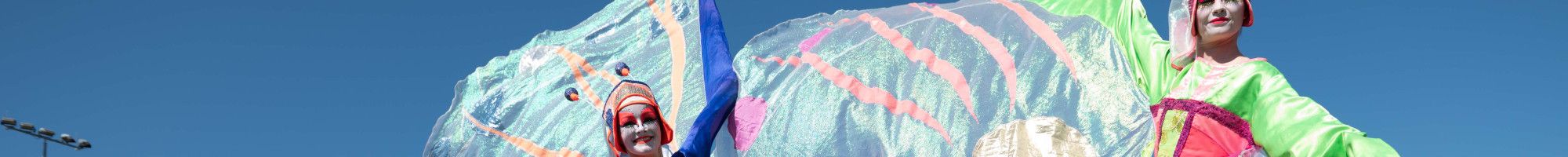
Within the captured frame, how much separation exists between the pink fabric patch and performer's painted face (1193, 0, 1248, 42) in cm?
249

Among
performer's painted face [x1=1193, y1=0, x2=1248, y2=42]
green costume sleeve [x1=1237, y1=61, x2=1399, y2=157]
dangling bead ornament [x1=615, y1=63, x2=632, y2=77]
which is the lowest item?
green costume sleeve [x1=1237, y1=61, x2=1399, y2=157]

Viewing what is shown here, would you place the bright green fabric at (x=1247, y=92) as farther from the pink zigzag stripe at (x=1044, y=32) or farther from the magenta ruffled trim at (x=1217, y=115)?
the pink zigzag stripe at (x=1044, y=32)

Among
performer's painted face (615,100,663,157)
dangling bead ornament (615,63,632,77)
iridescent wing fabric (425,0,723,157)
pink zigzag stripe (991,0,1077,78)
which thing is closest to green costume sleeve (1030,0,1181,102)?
pink zigzag stripe (991,0,1077,78)

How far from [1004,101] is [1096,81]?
0.48 m

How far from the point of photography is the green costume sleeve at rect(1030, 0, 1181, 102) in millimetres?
10297

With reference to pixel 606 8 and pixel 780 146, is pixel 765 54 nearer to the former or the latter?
pixel 780 146

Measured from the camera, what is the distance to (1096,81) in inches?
420

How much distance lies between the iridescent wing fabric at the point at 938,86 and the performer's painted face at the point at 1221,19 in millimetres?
483

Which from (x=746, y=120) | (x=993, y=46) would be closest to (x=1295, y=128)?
(x=993, y=46)

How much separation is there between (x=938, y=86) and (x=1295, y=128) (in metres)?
2.61

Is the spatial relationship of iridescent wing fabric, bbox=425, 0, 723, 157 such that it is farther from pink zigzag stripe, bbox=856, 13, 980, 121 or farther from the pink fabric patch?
pink zigzag stripe, bbox=856, 13, 980, 121

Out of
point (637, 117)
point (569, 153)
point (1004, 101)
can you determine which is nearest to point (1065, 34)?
point (1004, 101)

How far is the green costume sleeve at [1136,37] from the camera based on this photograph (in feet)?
33.8

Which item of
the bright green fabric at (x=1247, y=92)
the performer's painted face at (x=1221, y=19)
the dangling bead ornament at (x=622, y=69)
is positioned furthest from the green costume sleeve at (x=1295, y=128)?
the dangling bead ornament at (x=622, y=69)
